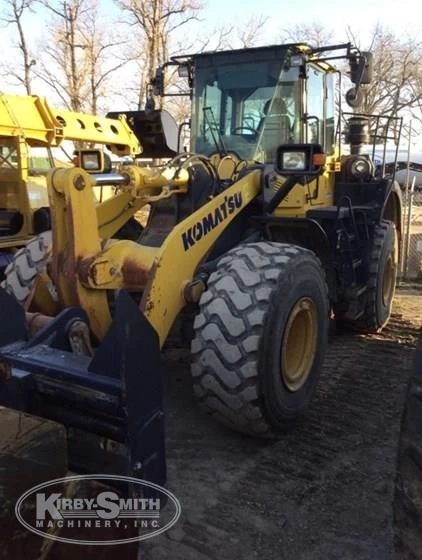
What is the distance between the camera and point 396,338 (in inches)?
244

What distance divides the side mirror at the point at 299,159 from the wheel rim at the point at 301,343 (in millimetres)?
851

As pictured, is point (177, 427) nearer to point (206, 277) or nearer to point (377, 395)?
point (206, 277)

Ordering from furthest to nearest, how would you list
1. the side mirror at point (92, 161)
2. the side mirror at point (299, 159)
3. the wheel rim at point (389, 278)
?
the wheel rim at point (389, 278), the side mirror at point (92, 161), the side mirror at point (299, 159)

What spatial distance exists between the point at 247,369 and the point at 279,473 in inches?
26.2

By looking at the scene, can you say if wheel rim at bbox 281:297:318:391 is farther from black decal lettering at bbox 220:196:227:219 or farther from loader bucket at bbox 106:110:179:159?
loader bucket at bbox 106:110:179:159

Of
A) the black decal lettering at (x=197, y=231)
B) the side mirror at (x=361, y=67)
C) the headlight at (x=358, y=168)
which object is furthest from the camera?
the headlight at (x=358, y=168)

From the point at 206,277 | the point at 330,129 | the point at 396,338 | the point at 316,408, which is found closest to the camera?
the point at 206,277

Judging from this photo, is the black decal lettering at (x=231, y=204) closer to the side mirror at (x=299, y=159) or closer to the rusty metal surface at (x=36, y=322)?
the side mirror at (x=299, y=159)

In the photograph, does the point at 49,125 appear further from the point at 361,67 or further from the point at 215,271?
the point at 215,271

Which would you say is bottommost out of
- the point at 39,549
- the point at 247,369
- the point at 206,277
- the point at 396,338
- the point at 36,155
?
the point at 396,338

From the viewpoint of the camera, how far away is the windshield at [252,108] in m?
4.92

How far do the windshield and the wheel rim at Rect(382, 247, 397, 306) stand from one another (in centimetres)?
212

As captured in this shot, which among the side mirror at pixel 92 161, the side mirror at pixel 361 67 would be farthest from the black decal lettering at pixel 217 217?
the side mirror at pixel 361 67

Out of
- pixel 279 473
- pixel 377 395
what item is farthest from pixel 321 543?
pixel 377 395
